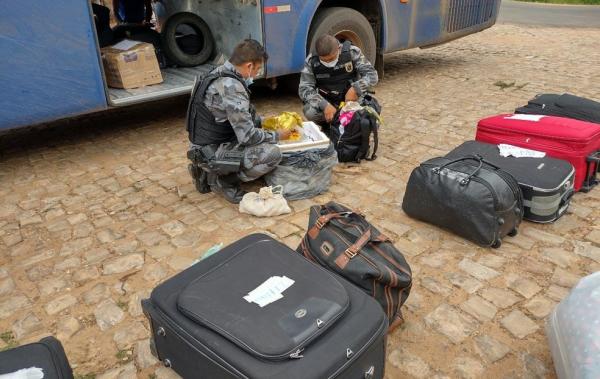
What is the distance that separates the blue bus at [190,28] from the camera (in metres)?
4.07

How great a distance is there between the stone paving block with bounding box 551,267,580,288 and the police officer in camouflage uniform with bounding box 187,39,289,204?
2024mm

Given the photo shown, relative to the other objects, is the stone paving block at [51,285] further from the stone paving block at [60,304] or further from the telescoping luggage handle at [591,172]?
the telescoping luggage handle at [591,172]

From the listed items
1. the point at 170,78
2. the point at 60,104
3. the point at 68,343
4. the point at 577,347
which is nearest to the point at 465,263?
the point at 577,347

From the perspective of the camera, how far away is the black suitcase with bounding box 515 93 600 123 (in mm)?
4065

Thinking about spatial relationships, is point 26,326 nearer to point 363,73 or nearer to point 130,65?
point 130,65

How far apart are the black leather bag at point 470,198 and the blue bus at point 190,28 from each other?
283 cm

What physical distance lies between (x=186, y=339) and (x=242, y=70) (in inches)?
86.2

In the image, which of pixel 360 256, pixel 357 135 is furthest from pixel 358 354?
pixel 357 135

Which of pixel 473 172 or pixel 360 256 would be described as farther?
pixel 473 172

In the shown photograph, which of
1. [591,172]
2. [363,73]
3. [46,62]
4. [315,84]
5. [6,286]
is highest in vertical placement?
[46,62]

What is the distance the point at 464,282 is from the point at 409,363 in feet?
2.49

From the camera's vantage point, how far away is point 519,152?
363 centimetres

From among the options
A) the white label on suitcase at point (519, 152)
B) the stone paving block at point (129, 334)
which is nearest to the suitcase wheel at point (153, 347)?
the stone paving block at point (129, 334)

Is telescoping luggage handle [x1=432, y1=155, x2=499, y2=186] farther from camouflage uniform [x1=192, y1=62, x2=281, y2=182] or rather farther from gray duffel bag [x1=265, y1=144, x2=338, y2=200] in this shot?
camouflage uniform [x1=192, y1=62, x2=281, y2=182]
